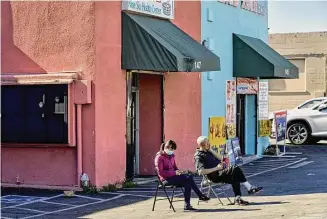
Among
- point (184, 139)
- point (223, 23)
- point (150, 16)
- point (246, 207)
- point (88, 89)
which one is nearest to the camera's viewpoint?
point (246, 207)

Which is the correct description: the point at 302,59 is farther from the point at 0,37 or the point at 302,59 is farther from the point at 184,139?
the point at 0,37

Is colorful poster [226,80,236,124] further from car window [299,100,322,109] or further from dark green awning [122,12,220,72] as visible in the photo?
car window [299,100,322,109]

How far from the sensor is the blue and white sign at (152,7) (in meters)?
14.4

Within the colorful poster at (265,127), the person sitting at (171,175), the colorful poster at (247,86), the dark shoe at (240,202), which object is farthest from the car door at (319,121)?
the person sitting at (171,175)

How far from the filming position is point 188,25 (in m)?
16.9

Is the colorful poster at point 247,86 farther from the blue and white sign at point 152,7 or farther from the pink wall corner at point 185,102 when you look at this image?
the blue and white sign at point 152,7

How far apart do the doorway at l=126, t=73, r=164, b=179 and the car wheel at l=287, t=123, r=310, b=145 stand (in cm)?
934

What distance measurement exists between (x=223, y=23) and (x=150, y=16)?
13.0ft

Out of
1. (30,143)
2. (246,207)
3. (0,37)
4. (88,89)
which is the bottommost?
(246,207)

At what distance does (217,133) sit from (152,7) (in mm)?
4329

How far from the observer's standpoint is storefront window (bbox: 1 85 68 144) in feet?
45.2

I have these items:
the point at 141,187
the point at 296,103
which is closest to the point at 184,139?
the point at 141,187

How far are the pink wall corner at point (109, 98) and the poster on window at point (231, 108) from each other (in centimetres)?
527

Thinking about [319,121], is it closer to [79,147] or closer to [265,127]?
[265,127]
